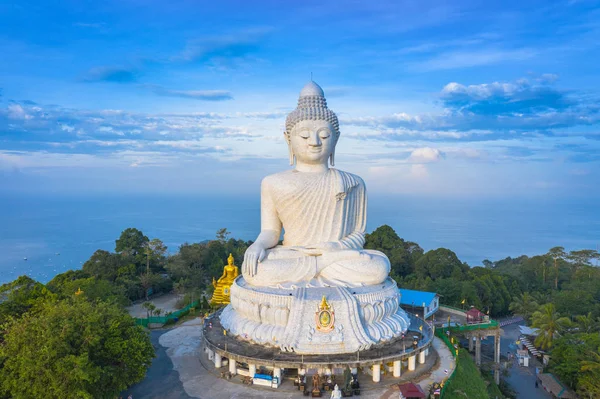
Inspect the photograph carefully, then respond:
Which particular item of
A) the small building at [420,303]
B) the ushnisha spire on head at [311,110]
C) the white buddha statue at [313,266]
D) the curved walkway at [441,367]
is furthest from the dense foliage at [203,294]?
the ushnisha spire on head at [311,110]

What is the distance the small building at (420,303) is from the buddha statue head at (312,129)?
26.2 ft

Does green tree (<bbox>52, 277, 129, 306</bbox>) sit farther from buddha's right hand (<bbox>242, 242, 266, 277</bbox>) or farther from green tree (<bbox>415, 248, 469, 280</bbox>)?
green tree (<bbox>415, 248, 469, 280</bbox>)

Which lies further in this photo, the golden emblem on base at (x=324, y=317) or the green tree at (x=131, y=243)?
the green tree at (x=131, y=243)

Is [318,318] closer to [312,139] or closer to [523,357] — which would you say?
[312,139]

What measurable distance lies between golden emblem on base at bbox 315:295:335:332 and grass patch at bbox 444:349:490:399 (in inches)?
154

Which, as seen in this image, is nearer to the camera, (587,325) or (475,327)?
(475,327)

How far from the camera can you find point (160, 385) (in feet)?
45.8

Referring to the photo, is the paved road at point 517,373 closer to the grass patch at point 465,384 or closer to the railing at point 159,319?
the grass patch at point 465,384

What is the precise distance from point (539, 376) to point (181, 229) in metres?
84.9

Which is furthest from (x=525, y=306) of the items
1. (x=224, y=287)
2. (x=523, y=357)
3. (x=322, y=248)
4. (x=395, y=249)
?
(x=224, y=287)

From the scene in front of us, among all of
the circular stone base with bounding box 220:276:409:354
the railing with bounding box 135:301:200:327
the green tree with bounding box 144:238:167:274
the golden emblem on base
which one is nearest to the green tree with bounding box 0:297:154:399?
the circular stone base with bounding box 220:276:409:354

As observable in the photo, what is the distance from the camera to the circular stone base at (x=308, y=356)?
13.2 m

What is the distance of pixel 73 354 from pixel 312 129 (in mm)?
10564

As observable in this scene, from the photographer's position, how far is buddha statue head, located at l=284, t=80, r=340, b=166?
56.0 feet
